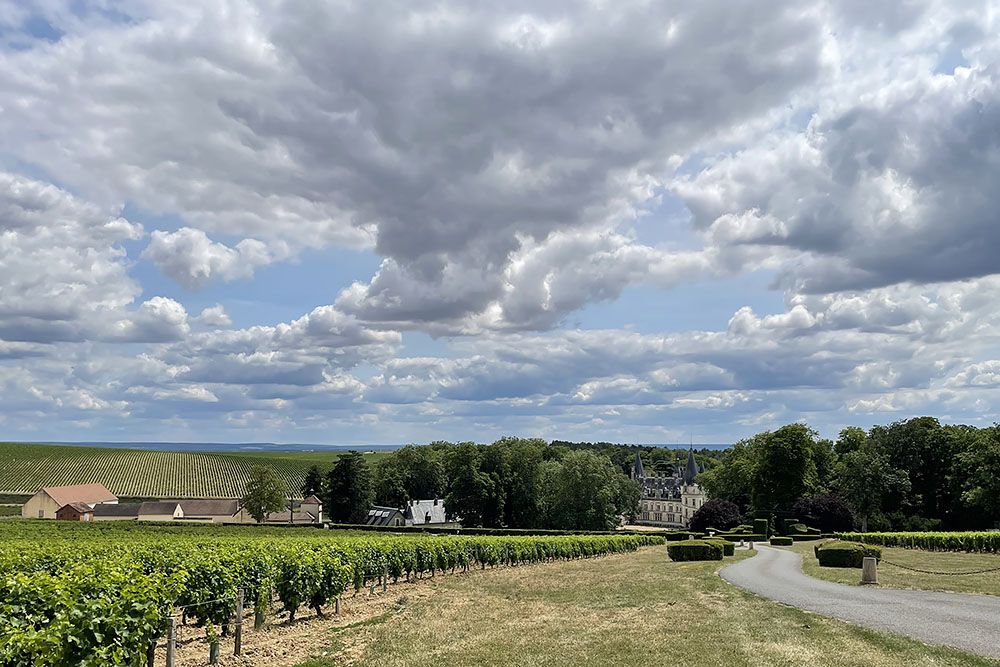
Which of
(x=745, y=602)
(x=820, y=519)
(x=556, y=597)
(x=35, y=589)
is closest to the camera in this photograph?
(x=35, y=589)

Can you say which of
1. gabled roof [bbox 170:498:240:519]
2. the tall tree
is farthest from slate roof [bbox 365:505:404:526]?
gabled roof [bbox 170:498:240:519]

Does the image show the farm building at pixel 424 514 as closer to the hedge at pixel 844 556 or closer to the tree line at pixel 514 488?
the tree line at pixel 514 488

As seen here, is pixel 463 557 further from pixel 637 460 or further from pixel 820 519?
pixel 637 460

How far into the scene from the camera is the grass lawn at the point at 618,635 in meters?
14.8

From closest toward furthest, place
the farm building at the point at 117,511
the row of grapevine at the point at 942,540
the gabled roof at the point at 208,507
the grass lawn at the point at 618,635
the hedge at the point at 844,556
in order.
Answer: the grass lawn at the point at 618,635 → the hedge at the point at 844,556 → the row of grapevine at the point at 942,540 → the farm building at the point at 117,511 → the gabled roof at the point at 208,507

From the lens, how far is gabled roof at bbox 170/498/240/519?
117m

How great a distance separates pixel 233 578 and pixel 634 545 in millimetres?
55395

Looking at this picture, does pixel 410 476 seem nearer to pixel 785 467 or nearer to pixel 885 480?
pixel 785 467

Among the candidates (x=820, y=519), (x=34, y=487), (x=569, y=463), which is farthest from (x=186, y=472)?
(x=820, y=519)

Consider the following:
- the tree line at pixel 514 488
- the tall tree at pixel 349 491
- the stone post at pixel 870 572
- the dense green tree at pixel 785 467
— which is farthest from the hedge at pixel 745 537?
the stone post at pixel 870 572

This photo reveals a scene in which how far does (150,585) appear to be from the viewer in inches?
491

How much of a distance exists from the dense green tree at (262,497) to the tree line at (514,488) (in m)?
6.51

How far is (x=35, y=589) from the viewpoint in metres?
11.4

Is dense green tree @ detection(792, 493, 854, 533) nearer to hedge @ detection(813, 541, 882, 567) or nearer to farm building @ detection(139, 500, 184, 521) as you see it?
hedge @ detection(813, 541, 882, 567)
